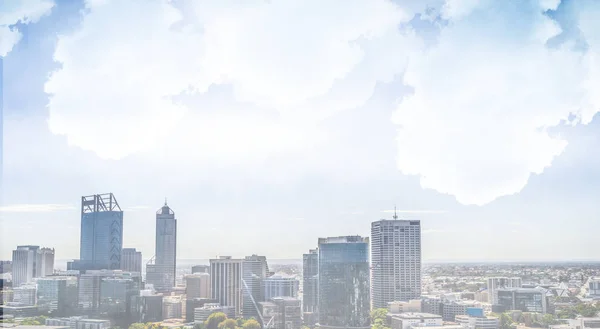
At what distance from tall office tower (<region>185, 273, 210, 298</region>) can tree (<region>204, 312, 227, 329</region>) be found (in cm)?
84

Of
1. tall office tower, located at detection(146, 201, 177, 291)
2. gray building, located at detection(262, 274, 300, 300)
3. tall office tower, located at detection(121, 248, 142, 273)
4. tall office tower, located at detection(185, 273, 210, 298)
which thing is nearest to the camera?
tall office tower, located at detection(146, 201, 177, 291)

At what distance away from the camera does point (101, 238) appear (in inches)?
324

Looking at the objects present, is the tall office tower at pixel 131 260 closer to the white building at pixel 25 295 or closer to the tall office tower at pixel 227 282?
the tall office tower at pixel 227 282

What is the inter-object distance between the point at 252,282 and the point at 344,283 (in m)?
1.37

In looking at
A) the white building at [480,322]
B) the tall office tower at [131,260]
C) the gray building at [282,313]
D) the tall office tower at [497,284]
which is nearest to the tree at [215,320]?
the gray building at [282,313]

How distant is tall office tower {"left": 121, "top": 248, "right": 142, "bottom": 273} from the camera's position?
7.20 metres

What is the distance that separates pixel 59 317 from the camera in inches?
233

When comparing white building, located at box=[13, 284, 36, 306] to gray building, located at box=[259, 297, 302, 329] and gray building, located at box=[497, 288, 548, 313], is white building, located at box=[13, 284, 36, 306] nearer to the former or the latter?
gray building, located at box=[259, 297, 302, 329]

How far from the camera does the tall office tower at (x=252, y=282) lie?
21.8 feet

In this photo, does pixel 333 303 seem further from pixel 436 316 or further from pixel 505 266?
pixel 505 266

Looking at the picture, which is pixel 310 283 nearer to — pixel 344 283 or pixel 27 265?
pixel 344 283

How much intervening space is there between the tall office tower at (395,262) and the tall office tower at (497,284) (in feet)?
3.74

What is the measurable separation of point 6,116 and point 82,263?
3922mm

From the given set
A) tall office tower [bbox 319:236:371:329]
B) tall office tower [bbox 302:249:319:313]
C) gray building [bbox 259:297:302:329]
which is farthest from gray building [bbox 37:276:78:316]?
tall office tower [bbox 319:236:371:329]
